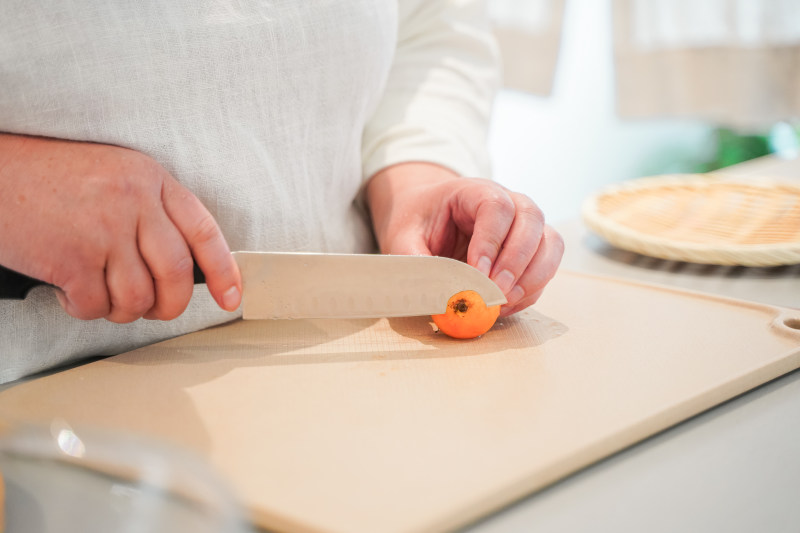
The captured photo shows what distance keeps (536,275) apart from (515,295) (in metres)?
0.03

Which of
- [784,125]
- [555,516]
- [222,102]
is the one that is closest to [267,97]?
[222,102]

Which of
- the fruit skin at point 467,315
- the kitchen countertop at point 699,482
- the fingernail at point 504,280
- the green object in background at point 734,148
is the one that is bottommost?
the green object in background at point 734,148

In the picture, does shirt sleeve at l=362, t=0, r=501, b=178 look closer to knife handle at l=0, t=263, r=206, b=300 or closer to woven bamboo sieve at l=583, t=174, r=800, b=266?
woven bamboo sieve at l=583, t=174, r=800, b=266

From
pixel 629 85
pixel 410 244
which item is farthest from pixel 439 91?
pixel 629 85

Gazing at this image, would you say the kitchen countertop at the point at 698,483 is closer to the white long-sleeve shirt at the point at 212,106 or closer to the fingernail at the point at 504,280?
the fingernail at the point at 504,280

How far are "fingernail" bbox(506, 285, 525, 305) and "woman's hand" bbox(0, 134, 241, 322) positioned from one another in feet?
0.94

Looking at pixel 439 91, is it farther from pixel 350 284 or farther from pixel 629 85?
pixel 629 85

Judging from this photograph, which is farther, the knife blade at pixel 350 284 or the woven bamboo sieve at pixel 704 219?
the woven bamboo sieve at pixel 704 219

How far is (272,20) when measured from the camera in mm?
696

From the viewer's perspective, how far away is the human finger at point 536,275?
775mm

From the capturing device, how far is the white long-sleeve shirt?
59cm

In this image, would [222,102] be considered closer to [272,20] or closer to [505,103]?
[272,20]

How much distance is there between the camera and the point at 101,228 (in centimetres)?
59

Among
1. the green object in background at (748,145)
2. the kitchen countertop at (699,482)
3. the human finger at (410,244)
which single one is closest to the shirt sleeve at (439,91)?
the human finger at (410,244)
